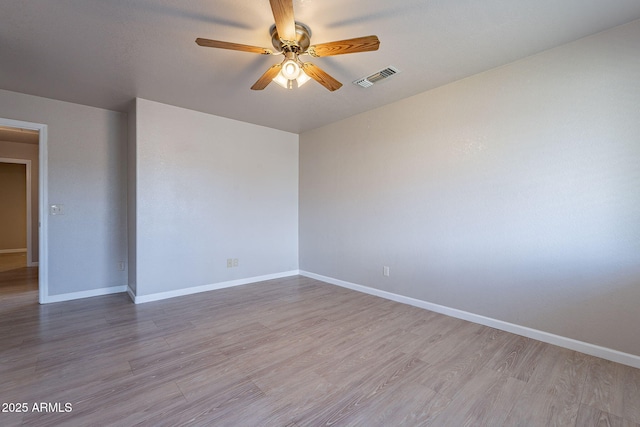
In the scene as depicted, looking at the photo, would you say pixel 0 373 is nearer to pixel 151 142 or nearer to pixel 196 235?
pixel 196 235

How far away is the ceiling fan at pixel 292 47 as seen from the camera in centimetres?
171

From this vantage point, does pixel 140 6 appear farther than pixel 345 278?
No

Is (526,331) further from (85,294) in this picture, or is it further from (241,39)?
(85,294)

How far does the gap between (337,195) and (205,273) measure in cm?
234

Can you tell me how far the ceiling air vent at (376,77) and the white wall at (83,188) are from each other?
11.4 feet

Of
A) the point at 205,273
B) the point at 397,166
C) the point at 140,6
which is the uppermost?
the point at 140,6

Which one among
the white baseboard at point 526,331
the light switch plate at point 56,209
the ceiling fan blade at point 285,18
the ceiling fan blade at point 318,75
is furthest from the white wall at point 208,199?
the ceiling fan blade at point 285,18

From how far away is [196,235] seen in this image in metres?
3.89

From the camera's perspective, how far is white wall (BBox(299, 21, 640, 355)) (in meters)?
2.11

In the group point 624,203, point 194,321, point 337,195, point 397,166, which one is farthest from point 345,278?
point 624,203

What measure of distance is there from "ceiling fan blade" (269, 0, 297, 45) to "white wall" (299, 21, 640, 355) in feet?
6.65

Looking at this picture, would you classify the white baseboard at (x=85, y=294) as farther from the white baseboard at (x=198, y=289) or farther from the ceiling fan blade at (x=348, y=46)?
the ceiling fan blade at (x=348, y=46)

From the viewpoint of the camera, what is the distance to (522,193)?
2561 mm

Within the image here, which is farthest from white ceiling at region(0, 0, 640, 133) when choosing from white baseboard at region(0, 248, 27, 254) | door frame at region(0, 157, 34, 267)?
white baseboard at region(0, 248, 27, 254)
